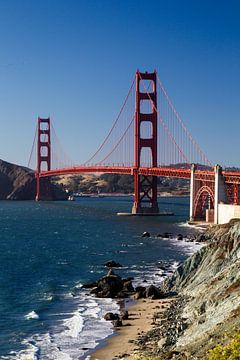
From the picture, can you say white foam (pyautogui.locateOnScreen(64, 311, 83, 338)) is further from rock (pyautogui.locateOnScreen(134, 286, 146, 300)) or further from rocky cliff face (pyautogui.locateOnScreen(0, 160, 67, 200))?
rocky cliff face (pyautogui.locateOnScreen(0, 160, 67, 200))

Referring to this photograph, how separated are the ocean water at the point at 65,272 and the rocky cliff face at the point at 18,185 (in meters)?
84.8

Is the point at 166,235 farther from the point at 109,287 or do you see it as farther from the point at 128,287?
the point at 109,287

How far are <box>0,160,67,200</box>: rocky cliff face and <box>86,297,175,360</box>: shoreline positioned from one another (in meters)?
143

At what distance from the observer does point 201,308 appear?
1033 inches

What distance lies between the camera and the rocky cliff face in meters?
176

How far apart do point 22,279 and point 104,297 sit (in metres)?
8.59

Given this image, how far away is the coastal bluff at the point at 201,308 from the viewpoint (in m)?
20.7

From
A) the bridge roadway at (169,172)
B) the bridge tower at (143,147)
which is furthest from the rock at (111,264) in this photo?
the bridge tower at (143,147)

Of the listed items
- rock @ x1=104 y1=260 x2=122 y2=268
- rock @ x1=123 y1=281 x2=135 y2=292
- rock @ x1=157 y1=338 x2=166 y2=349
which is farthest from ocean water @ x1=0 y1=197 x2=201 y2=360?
rock @ x1=157 y1=338 x2=166 y2=349

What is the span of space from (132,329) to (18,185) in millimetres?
151781

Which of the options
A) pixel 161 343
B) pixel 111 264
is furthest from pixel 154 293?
pixel 111 264

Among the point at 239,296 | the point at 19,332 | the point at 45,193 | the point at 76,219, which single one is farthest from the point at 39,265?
the point at 45,193

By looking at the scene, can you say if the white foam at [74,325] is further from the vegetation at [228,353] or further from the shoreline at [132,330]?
the vegetation at [228,353]

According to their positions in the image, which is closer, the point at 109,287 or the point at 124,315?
the point at 124,315
